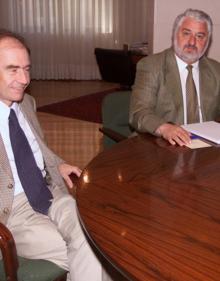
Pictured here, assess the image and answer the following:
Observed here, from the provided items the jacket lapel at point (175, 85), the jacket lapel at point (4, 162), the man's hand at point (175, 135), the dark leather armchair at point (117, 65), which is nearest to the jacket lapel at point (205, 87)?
the jacket lapel at point (175, 85)

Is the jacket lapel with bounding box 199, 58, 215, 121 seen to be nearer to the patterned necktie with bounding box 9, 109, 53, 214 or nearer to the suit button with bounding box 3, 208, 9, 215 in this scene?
the patterned necktie with bounding box 9, 109, 53, 214

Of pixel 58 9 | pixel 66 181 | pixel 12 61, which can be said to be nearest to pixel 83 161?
pixel 66 181

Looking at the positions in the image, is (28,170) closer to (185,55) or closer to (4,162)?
(4,162)

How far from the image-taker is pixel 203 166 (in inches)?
57.6

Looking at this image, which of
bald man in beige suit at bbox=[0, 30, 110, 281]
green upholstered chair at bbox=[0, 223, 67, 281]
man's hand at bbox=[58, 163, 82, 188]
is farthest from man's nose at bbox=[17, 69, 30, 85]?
green upholstered chair at bbox=[0, 223, 67, 281]

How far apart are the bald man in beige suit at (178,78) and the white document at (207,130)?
0.35 m

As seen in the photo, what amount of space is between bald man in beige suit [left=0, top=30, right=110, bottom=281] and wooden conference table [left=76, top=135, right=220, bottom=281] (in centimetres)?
25

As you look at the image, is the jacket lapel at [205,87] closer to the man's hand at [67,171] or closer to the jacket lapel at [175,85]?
the jacket lapel at [175,85]

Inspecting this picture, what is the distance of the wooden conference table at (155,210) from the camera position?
34.7 inches

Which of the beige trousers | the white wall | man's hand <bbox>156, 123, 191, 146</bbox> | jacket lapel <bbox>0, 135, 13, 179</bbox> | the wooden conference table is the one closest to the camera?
the wooden conference table

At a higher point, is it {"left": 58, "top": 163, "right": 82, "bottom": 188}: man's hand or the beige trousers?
{"left": 58, "top": 163, "right": 82, "bottom": 188}: man's hand

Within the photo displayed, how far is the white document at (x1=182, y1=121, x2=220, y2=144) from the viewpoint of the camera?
1742 mm

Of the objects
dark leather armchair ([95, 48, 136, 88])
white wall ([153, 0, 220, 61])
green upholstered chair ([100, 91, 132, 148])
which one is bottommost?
dark leather armchair ([95, 48, 136, 88])

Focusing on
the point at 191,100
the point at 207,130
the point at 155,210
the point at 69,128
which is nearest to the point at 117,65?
the point at 69,128
